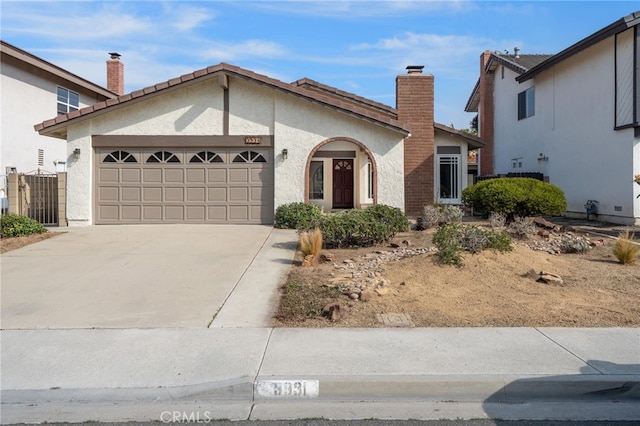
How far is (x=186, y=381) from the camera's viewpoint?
487cm

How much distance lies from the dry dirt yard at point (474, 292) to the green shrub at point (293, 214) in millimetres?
4513

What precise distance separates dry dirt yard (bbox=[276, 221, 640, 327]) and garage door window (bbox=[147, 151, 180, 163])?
7475mm

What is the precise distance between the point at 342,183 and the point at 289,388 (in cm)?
1876

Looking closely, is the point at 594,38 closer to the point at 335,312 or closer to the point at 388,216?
the point at 388,216

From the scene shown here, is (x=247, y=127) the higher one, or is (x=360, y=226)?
(x=247, y=127)

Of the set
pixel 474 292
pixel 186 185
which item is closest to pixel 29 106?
pixel 186 185

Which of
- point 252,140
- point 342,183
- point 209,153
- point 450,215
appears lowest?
point 450,215

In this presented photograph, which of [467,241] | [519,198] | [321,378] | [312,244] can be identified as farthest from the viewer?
[519,198]

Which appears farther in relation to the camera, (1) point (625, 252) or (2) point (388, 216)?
(2) point (388, 216)

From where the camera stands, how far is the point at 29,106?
65.4 ft

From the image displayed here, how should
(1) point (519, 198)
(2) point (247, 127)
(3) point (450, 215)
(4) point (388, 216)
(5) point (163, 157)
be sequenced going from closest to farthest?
1. (4) point (388, 216)
2. (1) point (519, 198)
3. (3) point (450, 215)
4. (2) point (247, 127)
5. (5) point (163, 157)

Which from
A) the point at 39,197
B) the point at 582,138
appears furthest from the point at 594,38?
the point at 39,197

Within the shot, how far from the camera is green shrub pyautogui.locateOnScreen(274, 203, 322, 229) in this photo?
49.8ft

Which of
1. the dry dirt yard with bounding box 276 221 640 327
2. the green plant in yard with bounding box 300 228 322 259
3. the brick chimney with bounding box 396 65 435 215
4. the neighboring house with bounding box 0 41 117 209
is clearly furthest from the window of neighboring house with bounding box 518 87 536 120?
the neighboring house with bounding box 0 41 117 209
